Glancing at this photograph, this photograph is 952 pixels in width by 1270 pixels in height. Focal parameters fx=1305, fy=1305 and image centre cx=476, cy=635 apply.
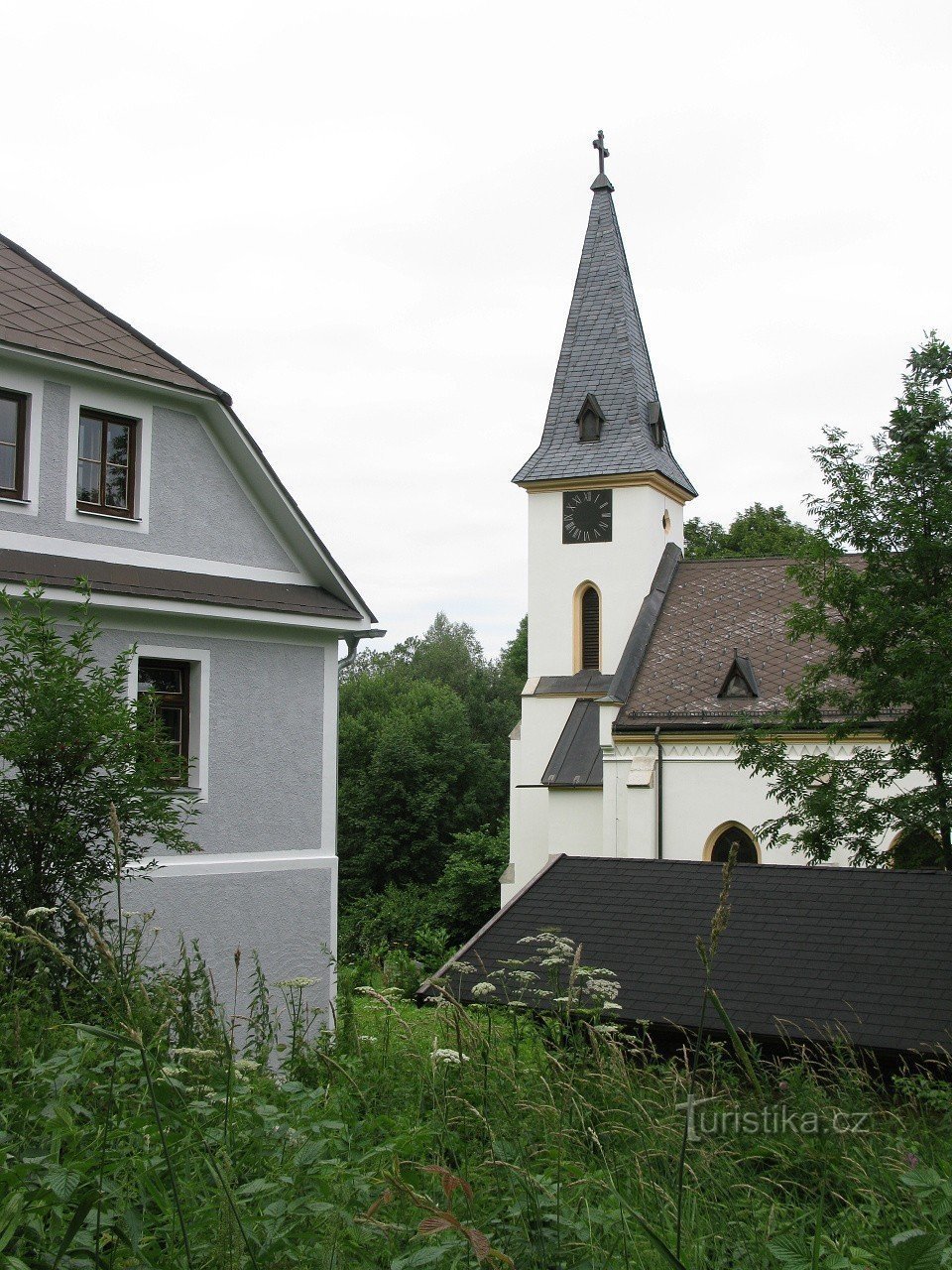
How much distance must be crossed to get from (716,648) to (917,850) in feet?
37.5

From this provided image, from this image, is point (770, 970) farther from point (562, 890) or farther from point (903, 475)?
point (903, 475)

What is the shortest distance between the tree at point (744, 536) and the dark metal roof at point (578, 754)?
13381 millimetres

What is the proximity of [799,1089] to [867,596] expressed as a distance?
10195 mm

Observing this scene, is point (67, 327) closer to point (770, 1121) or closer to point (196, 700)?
point (196, 700)

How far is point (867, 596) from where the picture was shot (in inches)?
544

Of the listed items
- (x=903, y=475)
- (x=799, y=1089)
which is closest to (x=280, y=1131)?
(x=799, y=1089)

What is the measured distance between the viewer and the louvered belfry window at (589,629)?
29.5 metres

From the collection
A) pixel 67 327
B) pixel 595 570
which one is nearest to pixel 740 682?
pixel 595 570

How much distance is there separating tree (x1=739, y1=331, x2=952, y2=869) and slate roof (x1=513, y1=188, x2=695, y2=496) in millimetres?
15008

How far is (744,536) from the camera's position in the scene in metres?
42.7

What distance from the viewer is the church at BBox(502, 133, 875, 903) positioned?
2506cm

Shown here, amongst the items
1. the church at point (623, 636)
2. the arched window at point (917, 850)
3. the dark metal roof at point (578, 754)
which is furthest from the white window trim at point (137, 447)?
the dark metal roof at point (578, 754)

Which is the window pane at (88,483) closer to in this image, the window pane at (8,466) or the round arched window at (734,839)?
the window pane at (8,466)

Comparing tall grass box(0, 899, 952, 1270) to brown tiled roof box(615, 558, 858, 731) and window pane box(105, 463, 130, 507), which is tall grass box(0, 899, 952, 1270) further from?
brown tiled roof box(615, 558, 858, 731)
